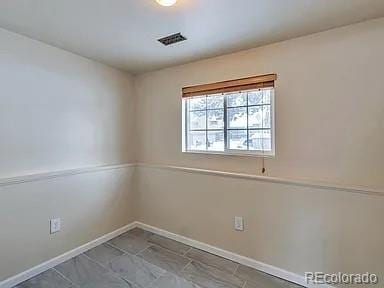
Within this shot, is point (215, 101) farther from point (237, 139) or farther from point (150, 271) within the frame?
point (150, 271)

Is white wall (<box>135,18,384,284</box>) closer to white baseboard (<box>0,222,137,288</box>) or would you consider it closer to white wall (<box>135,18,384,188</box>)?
white wall (<box>135,18,384,188</box>)

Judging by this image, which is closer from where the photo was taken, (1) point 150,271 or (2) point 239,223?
(1) point 150,271

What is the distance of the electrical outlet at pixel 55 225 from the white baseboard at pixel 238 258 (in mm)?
1104

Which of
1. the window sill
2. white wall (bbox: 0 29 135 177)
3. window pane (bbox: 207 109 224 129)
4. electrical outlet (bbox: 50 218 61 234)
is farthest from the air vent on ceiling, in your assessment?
electrical outlet (bbox: 50 218 61 234)

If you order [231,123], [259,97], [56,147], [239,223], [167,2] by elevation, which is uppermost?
[167,2]

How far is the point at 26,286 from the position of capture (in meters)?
1.92

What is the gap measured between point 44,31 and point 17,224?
1.66 m

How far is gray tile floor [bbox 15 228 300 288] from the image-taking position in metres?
1.96

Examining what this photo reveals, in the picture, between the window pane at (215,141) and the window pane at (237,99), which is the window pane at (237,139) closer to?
the window pane at (215,141)

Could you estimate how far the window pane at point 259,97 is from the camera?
7.27ft

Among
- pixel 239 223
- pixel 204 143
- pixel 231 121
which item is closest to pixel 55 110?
pixel 204 143

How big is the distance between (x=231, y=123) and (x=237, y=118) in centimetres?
9

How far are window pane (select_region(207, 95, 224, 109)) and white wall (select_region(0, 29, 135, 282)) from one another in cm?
119

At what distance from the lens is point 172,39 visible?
2082 millimetres
